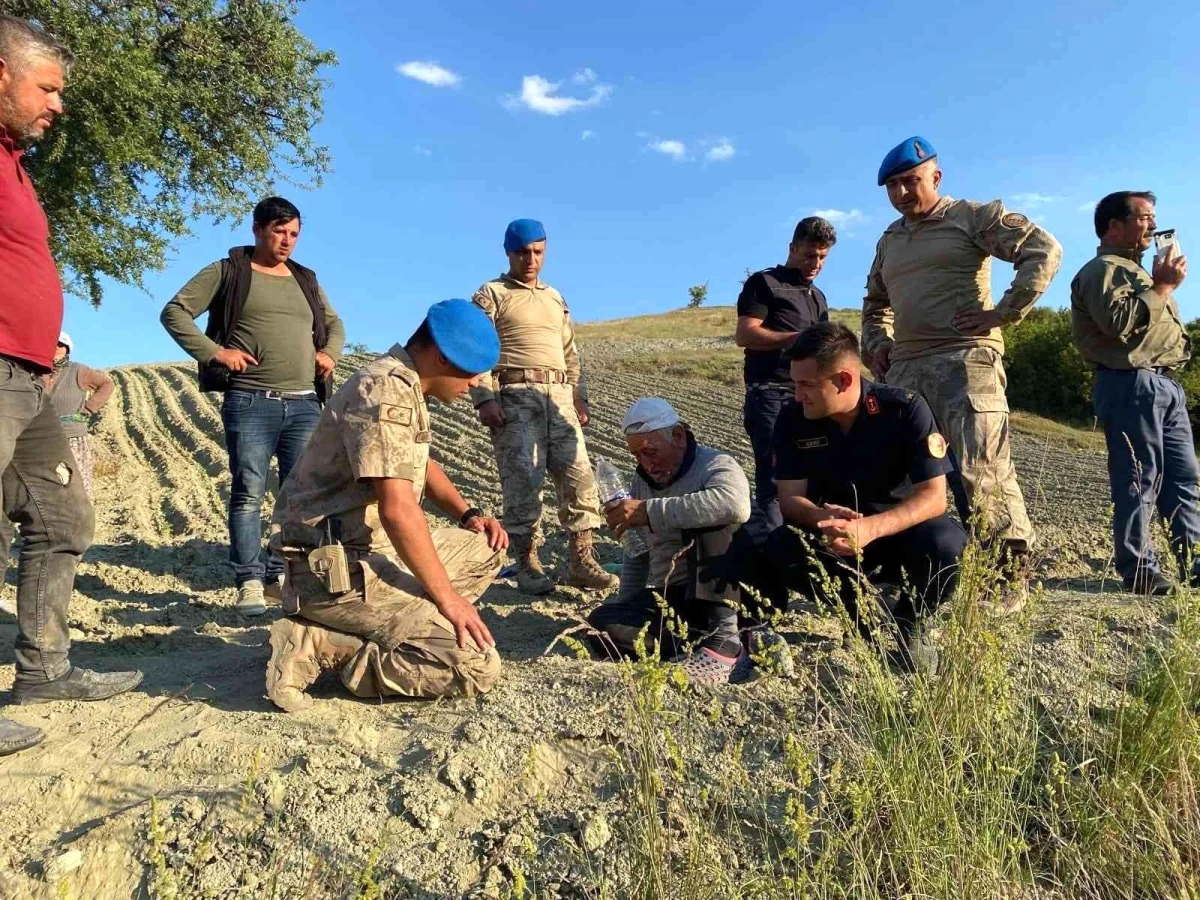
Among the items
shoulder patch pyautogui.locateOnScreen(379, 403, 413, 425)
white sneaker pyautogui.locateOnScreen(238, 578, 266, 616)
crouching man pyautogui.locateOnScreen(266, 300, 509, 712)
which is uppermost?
shoulder patch pyautogui.locateOnScreen(379, 403, 413, 425)

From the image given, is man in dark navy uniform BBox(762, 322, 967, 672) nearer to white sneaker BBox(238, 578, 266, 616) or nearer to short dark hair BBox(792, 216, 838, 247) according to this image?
short dark hair BBox(792, 216, 838, 247)

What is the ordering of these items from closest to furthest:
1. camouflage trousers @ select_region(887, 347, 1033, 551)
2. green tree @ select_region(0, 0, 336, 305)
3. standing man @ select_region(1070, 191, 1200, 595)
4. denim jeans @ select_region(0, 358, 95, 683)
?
denim jeans @ select_region(0, 358, 95, 683)
camouflage trousers @ select_region(887, 347, 1033, 551)
standing man @ select_region(1070, 191, 1200, 595)
green tree @ select_region(0, 0, 336, 305)

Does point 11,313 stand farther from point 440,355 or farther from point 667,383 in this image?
point 667,383

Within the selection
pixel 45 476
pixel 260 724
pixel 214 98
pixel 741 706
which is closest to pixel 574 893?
pixel 741 706

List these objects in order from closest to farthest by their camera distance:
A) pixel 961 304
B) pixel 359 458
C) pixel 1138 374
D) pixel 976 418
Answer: pixel 359 458 < pixel 976 418 < pixel 961 304 < pixel 1138 374

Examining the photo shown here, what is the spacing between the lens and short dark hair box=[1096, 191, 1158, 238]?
4.21 m

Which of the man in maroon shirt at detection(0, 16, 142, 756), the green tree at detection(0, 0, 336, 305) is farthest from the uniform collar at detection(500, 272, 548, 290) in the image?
the green tree at detection(0, 0, 336, 305)

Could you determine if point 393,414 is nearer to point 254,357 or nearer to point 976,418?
point 254,357

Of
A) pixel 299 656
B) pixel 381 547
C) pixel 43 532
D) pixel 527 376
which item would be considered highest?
pixel 527 376

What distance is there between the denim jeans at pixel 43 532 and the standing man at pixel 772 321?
3.17 meters

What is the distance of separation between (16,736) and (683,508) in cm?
226

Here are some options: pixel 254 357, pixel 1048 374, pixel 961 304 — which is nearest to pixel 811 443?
pixel 961 304

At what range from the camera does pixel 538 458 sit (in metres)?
4.79

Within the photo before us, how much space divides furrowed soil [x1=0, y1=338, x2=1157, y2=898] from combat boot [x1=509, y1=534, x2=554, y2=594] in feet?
1.32
